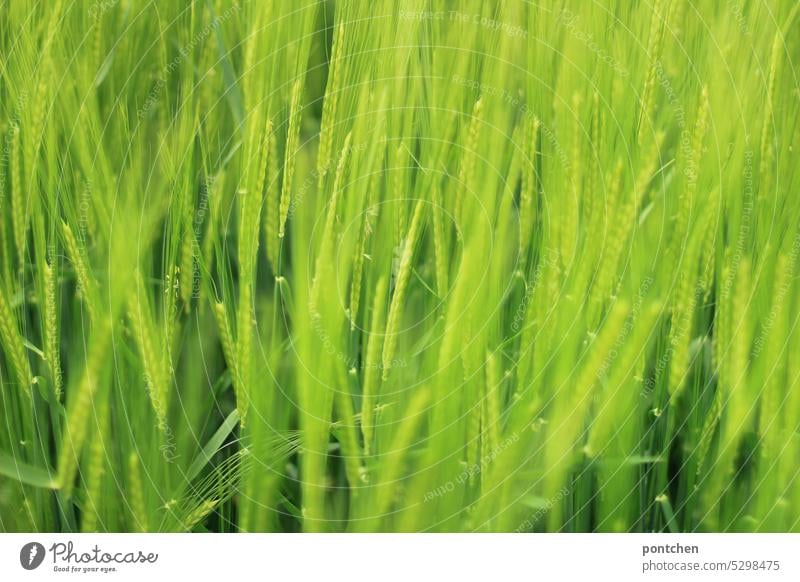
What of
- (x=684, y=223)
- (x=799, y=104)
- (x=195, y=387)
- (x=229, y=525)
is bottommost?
(x=229, y=525)

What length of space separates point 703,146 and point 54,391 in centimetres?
63

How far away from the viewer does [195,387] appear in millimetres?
575

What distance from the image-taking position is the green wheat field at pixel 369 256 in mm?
561

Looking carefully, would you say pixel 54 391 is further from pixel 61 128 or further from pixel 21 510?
pixel 61 128

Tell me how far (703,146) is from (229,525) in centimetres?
56

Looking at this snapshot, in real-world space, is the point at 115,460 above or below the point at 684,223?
below

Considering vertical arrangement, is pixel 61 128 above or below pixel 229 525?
above

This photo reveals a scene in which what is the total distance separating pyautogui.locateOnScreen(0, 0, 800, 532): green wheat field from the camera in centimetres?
56

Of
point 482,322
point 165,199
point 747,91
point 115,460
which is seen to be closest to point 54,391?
point 115,460

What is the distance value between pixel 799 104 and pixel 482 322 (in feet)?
1.20

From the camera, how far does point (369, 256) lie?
56cm

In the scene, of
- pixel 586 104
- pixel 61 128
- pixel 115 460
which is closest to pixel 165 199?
pixel 61 128

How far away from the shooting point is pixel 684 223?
584mm

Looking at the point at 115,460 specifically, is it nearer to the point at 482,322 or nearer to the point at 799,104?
the point at 482,322
